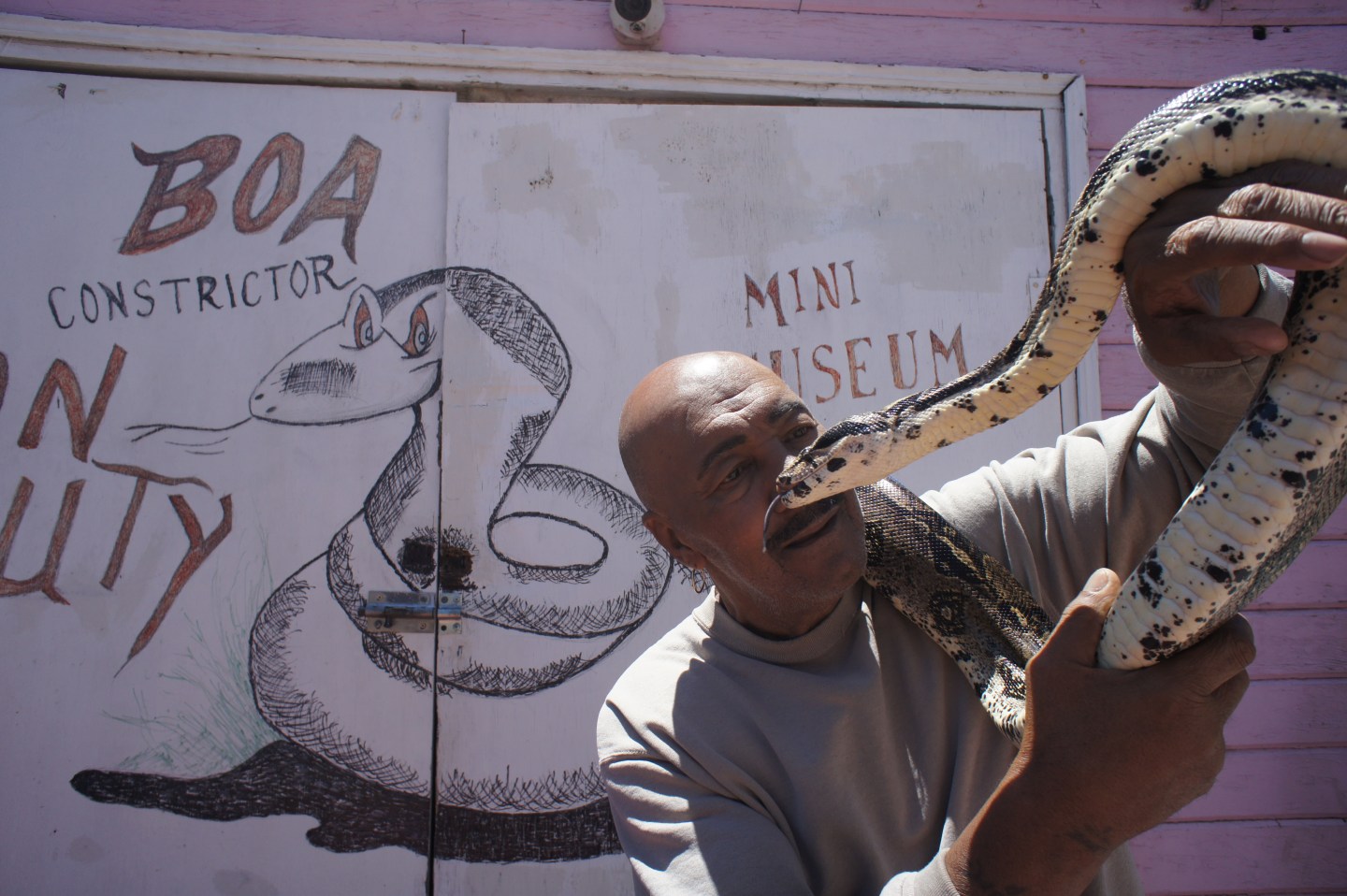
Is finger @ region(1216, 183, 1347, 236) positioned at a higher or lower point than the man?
higher

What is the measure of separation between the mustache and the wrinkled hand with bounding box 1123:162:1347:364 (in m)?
0.69

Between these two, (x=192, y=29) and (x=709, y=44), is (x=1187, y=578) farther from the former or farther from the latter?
(x=192, y=29)

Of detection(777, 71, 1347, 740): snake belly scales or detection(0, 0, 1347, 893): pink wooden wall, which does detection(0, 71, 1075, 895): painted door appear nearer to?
detection(0, 0, 1347, 893): pink wooden wall

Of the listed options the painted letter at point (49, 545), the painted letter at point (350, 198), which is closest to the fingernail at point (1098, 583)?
the painted letter at point (350, 198)

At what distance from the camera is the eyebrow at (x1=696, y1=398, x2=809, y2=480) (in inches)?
74.4

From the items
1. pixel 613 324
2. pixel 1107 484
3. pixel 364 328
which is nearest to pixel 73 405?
pixel 364 328

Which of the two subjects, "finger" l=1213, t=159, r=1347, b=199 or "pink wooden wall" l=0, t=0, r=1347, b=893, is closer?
"finger" l=1213, t=159, r=1347, b=199

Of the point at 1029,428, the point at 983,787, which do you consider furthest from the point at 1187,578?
the point at 1029,428

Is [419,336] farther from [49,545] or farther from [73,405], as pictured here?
A: [49,545]

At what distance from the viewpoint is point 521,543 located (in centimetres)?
339

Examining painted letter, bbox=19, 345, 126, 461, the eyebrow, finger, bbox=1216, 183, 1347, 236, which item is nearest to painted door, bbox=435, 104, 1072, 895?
painted letter, bbox=19, 345, 126, 461

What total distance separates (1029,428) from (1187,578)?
101 inches

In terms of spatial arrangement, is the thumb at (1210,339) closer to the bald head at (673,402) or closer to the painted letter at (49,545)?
the bald head at (673,402)

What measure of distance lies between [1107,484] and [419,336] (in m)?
2.59
